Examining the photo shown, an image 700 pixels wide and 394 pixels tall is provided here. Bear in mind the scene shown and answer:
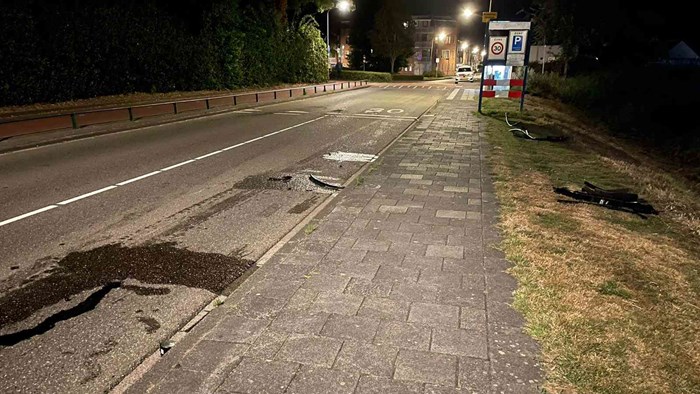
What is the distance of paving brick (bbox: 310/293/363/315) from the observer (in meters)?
3.81

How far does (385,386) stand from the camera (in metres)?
2.90

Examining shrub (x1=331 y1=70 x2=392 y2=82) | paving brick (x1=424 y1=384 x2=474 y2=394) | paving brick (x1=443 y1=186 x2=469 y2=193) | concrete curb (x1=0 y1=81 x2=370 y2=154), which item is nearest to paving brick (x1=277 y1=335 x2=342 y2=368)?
paving brick (x1=424 y1=384 x2=474 y2=394)

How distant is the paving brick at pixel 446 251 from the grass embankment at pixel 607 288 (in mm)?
528

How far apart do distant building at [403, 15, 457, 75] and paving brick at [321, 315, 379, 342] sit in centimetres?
8508

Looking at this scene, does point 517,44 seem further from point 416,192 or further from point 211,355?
point 211,355

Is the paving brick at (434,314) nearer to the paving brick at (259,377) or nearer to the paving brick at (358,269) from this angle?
the paving brick at (358,269)

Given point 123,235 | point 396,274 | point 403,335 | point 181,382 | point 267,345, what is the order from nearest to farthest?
point 181,382 → point 267,345 → point 403,335 → point 396,274 → point 123,235

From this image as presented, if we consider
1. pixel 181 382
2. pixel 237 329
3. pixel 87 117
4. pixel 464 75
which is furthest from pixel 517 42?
pixel 464 75

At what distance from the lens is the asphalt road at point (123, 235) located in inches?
137

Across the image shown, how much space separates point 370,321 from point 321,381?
81 centimetres

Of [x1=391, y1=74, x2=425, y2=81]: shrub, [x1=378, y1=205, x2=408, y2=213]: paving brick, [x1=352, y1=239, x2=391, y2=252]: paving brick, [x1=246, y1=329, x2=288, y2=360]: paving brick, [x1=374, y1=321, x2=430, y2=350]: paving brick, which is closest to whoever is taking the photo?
[x1=246, y1=329, x2=288, y2=360]: paving brick

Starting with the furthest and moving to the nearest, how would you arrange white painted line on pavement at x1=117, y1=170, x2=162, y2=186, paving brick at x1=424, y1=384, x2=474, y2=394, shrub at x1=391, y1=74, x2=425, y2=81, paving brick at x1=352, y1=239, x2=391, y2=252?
shrub at x1=391, y1=74, x2=425, y2=81 → white painted line on pavement at x1=117, y1=170, x2=162, y2=186 → paving brick at x1=352, y1=239, x2=391, y2=252 → paving brick at x1=424, y1=384, x2=474, y2=394

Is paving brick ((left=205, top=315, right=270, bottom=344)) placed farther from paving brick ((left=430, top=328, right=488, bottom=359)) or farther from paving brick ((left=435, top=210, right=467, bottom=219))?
paving brick ((left=435, top=210, right=467, bottom=219))

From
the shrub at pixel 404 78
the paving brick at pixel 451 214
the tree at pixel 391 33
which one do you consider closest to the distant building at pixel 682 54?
the shrub at pixel 404 78
